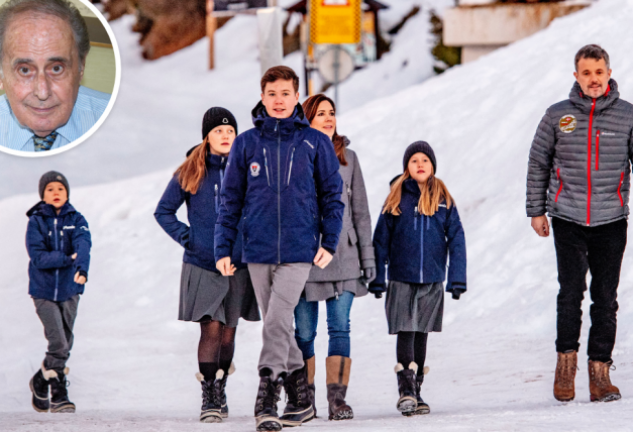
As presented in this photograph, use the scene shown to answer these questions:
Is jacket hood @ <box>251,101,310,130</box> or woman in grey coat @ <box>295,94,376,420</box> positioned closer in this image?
jacket hood @ <box>251,101,310,130</box>

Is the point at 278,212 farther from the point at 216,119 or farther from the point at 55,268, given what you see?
the point at 55,268

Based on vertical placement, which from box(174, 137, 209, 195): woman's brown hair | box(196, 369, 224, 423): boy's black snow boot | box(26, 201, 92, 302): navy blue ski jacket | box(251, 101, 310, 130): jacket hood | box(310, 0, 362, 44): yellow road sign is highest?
box(310, 0, 362, 44): yellow road sign

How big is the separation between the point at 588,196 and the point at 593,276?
0.47 m

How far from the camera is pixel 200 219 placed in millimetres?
5367

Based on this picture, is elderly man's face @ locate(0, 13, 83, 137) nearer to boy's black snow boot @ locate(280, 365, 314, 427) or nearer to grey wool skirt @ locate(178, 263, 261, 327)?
grey wool skirt @ locate(178, 263, 261, 327)

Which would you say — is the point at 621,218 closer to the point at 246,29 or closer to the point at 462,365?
the point at 462,365

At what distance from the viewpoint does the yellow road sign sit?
1650 cm

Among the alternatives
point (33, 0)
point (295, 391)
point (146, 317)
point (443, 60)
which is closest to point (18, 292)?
point (146, 317)

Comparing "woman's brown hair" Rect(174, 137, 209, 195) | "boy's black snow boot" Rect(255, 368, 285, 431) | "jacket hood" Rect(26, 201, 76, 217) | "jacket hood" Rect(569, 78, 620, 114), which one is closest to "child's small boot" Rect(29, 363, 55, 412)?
"jacket hood" Rect(26, 201, 76, 217)

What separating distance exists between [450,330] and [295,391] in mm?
3224

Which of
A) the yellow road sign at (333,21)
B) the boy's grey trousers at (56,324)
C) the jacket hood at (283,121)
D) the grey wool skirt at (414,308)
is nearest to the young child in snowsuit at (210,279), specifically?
the jacket hood at (283,121)

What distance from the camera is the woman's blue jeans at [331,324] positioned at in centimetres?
532

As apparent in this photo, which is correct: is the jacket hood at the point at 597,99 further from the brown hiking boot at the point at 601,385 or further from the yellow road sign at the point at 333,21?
the yellow road sign at the point at 333,21

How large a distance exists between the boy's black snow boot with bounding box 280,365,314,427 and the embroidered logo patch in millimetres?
1916
